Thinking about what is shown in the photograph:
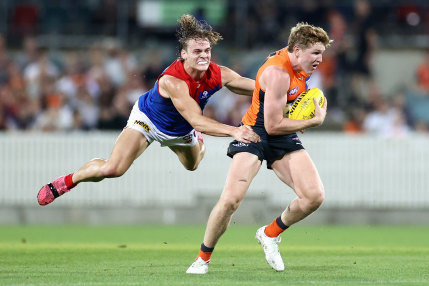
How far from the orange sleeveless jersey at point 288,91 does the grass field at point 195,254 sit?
1639 millimetres

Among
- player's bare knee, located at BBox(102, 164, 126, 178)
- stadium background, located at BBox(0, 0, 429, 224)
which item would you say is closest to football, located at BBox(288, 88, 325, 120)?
player's bare knee, located at BBox(102, 164, 126, 178)

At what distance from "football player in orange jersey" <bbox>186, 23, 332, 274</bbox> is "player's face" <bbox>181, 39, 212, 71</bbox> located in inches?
25.4

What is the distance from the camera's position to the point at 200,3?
21453 millimetres

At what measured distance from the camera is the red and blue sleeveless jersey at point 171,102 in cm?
1067

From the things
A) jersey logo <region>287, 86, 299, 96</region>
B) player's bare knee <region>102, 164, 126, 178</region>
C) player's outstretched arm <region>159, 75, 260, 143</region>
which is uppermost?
jersey logo <region>287, 86, 299, 96</region>

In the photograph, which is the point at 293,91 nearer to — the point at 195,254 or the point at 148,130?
the point at 148,130

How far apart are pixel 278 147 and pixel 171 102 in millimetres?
1496

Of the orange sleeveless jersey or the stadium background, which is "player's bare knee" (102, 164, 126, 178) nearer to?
the orange sleeveless jersey

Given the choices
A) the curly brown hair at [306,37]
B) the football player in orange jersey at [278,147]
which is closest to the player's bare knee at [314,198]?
the football player in orange jersey at [278,147]

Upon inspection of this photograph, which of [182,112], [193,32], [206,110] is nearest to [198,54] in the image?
[193,32]

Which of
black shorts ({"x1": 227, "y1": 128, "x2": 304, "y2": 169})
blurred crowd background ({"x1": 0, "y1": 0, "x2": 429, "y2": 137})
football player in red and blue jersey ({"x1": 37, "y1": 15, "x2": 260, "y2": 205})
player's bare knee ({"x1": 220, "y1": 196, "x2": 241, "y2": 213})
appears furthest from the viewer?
blurred crowd background ({"x1": 0, "y1": 0, "x2": 429, "y2": 137})

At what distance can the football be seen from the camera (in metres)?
10.1

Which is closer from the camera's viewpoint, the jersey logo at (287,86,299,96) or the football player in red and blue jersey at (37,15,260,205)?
the jersey logo at (287,86,299,96)

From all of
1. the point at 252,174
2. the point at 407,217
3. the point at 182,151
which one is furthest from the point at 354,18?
the point at 252,174
